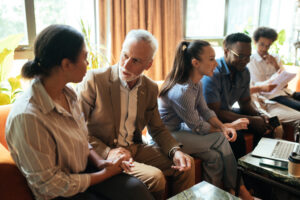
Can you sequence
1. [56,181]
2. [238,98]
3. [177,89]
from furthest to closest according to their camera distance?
1. [238,98]
2. [177,89]
3. [56,181]

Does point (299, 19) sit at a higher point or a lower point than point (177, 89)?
higher

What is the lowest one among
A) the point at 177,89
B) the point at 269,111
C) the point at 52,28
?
the point at 269,111

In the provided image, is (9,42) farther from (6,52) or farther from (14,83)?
(14,83)

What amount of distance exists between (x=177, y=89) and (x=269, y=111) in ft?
4.25

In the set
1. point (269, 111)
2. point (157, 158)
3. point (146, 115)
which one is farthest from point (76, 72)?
point (269, 111)

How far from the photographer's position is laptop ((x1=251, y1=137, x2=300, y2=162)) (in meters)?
1.61

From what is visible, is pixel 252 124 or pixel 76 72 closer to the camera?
pixel 76 72

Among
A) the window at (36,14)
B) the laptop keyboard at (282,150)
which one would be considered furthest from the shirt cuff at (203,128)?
the window at (36,14)

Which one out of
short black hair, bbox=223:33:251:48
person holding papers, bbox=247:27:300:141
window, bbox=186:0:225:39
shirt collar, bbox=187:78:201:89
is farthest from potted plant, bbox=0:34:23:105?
window, bbox=186:0:225:39

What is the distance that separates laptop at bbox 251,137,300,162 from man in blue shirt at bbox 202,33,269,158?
0.31m

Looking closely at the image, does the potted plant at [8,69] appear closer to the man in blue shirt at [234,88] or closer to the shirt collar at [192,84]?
the shirt collar at [192,84]

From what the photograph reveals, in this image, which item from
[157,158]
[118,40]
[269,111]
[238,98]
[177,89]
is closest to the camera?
[157,158]

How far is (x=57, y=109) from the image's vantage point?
112 cm

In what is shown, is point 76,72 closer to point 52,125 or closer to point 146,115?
point 52,125
